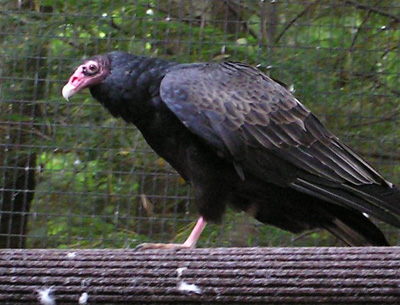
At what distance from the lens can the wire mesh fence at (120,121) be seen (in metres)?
4.56

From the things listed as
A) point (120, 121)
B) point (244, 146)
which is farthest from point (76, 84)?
point (120, 121)

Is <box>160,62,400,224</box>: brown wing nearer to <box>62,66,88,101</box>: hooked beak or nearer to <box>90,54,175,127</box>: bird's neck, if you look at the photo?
<box>90,54,175,127</box>: bird's neck

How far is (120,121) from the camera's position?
4.61 m

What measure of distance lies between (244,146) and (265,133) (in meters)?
0.14

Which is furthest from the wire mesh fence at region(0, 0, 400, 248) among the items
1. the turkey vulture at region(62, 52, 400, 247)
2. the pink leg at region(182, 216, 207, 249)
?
the pink leg at region(182, 216, 207, 249)

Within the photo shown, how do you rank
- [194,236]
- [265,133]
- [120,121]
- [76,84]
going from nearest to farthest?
[194,236] < [265,133] < [76,84] < [120,121]

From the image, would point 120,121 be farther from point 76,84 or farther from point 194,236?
point 194,236

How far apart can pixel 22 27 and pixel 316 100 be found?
1713 millimetres

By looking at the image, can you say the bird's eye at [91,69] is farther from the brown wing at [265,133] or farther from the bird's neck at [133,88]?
the brown wing at [265,133]

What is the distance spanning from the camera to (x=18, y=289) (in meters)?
2.08

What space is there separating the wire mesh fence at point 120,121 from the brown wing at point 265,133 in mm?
988

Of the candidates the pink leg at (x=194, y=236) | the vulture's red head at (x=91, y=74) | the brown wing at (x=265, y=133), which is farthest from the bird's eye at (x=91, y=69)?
the pink leg at (x=194, y=236)

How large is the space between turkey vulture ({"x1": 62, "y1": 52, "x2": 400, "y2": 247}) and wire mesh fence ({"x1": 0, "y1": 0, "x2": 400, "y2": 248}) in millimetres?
975

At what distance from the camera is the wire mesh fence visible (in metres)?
4.56
